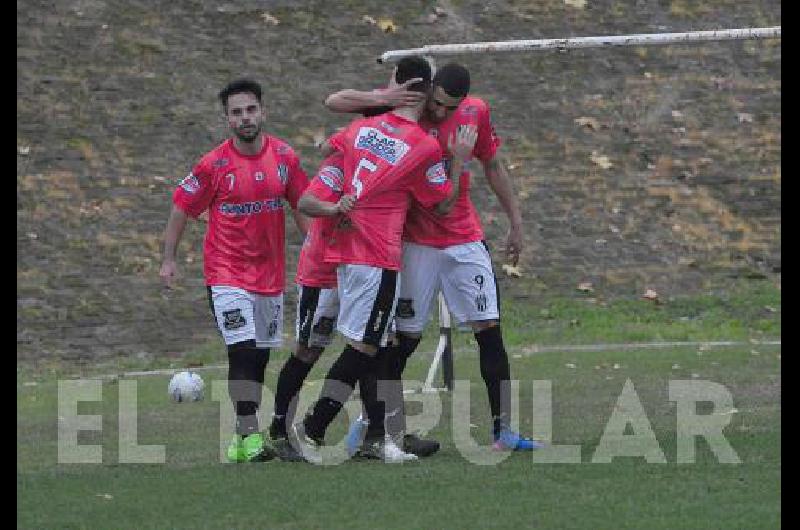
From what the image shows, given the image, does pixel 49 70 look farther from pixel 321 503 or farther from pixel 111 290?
pixel 321 503

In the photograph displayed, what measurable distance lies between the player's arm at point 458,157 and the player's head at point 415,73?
374 mm

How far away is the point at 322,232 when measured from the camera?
10.0m

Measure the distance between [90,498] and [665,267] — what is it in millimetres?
13571

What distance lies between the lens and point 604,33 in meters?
25.3

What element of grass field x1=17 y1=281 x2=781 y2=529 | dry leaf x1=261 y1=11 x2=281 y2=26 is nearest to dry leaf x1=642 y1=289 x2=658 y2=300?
grass field x1=17 y1=281 x2=781 y2=529

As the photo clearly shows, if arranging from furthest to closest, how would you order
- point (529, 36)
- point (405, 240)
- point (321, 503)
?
1. point (529, 36)
2. point (405, 240)
3. point (321, 503)

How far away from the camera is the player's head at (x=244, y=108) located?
10.1 meters

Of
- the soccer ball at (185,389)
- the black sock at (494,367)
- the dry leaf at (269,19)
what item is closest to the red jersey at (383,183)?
the black sock at (494,367)

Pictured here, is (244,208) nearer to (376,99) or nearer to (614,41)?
(376,99)

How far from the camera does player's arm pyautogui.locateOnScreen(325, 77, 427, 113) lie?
969cm

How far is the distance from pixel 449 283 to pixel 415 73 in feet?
4.07

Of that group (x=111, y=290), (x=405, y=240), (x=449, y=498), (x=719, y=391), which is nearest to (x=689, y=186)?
(x=111, y=290)

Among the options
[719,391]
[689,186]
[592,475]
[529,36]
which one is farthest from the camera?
[529,36]

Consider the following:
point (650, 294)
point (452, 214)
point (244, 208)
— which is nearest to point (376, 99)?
point (452, 214)
